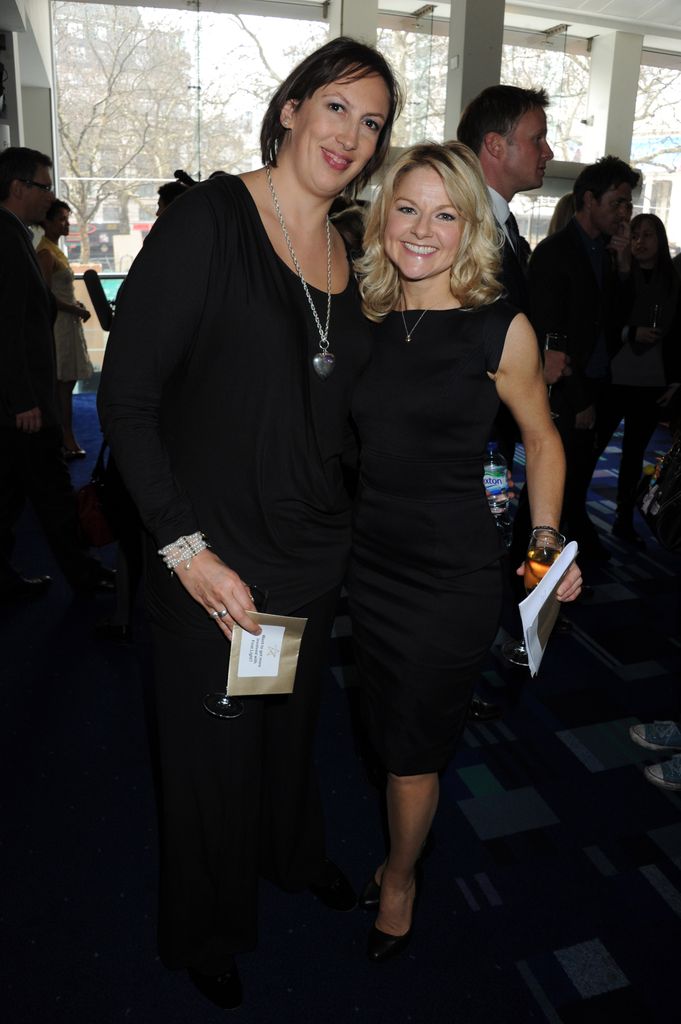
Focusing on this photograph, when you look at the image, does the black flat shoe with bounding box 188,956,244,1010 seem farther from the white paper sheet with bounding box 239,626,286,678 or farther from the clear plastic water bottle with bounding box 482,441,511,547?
the clear plastic water bottle with bounding box 482,441,511,547

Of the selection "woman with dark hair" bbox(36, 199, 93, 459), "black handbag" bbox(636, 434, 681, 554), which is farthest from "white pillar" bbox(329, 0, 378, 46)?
"black handbag" bbox(636, 434, 681, 554)

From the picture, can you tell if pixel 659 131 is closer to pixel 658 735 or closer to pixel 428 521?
pixel 658 735

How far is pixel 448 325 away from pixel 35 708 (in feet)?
6.48

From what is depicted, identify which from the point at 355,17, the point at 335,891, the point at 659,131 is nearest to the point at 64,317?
the point at 335,891

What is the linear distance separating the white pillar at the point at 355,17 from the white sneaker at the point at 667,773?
8.43m

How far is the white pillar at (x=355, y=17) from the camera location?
848 cm

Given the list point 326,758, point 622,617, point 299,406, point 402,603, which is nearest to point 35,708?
point 326,758

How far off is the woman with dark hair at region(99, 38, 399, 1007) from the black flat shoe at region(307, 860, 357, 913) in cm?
29

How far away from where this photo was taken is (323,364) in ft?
4.47

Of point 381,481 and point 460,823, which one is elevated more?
point 381,481

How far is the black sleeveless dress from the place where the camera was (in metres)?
1.54

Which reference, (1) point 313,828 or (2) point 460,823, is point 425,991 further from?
(2) point 460,823

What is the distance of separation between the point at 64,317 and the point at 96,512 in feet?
10.9

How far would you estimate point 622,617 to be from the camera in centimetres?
354
